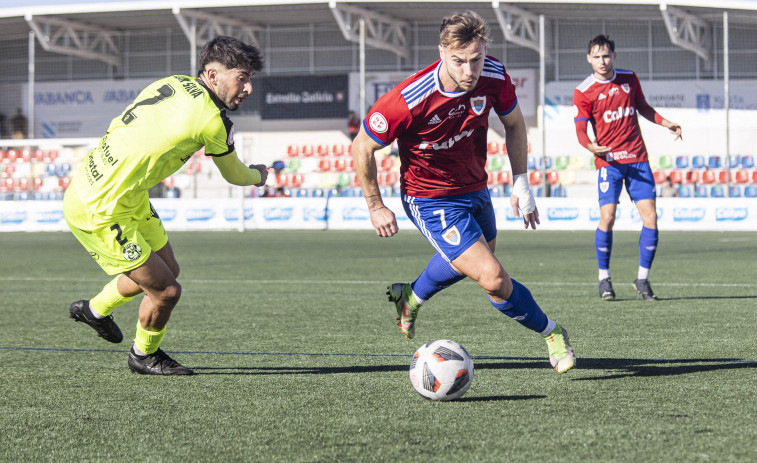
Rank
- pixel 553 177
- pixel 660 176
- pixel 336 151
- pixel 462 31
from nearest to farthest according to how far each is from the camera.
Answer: pixel 462 31 → pixel 660 176 → pixel 553 177 → pixel 336 151

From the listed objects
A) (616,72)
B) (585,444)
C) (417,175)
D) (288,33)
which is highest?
(288,33)

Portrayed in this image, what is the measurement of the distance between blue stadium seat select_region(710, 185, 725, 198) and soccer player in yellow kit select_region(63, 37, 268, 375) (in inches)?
854

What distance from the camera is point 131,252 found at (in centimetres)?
474

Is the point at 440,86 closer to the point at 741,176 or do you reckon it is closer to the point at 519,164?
the point at 519,164

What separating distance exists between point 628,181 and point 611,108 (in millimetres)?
657

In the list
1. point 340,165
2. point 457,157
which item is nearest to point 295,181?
point 340,165

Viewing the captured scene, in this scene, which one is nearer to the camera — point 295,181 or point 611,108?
point 611,108

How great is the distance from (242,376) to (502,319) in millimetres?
2708

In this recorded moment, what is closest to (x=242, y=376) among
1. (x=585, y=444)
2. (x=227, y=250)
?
(x=585, y=444)

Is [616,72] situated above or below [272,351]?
above

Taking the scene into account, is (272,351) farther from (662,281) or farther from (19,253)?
(19,253)

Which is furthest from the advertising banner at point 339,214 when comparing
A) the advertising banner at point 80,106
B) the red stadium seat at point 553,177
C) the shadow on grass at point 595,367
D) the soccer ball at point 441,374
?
the soccer ball at point 441,374

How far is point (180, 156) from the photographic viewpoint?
15.4 feet

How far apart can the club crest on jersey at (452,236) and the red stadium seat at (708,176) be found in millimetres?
21962
